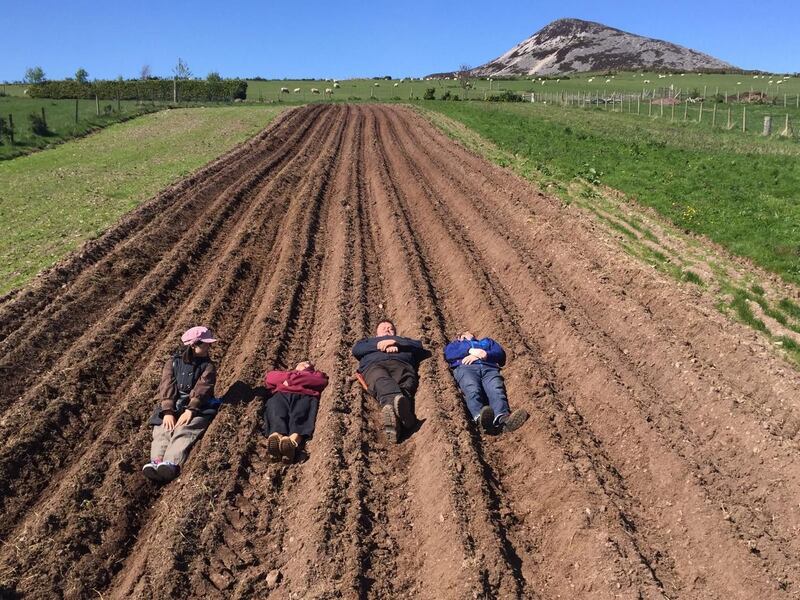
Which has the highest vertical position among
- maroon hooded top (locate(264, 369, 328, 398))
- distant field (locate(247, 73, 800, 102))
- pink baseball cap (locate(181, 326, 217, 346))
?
distant field (locate(247, 73, 800, 102))

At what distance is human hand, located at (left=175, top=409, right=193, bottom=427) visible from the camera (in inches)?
255

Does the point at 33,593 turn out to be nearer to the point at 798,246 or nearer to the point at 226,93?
the point at 798,246

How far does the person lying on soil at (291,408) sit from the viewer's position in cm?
623

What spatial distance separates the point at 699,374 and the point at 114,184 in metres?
17.7

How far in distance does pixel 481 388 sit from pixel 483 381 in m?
0.11

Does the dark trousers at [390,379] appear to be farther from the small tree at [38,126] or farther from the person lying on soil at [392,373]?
the small tree at [38,126]

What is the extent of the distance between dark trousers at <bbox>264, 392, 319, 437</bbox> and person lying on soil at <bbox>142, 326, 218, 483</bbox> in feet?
2.18

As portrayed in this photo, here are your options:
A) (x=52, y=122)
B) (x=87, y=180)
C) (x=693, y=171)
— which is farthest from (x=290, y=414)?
(x=52, y=122)

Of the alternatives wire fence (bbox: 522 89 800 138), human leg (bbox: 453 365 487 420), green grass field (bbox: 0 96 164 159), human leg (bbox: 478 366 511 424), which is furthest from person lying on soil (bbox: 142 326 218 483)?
wire fence (bbox: 522 89 800 138)

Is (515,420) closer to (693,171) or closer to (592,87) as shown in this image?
(693,171)

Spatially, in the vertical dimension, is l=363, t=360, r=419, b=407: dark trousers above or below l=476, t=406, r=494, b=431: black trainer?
above

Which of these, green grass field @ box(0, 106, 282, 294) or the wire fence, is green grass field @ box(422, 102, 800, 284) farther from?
green grass field @ box(0, 106, 282, 294)

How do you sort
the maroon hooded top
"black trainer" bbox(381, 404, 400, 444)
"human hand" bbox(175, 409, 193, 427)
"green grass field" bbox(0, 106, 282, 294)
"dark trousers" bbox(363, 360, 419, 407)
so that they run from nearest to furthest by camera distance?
"human hand" bbox(175, 409, 193, 427), "black trainer" bbox(381, 404, 400, 444), "dark trousers" bbox(363, 360, 419, 407), the maroon hooded top, "green grass field" bbox(0, 106, 282, 294)

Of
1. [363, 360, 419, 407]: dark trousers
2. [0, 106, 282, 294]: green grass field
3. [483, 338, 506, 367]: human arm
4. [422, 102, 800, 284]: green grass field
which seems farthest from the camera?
[0, 106, 282, 294]: green grass field
